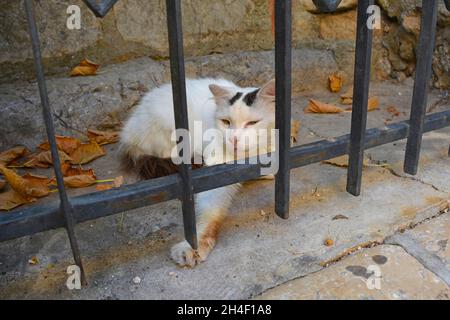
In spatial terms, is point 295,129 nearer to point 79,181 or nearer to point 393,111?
point 393,111

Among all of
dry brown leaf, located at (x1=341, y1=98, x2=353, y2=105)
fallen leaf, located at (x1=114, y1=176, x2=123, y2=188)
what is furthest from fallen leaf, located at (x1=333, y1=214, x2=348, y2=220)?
dry brown leaf, located at (x1=341, y1=98, x2=353, y2=105)

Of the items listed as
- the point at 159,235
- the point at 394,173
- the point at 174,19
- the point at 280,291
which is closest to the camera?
the point at 174,19

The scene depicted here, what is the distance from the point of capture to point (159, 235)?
5.25 feet

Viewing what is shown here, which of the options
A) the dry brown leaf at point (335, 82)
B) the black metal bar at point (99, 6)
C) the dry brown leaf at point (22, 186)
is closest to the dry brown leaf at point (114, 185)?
the dry brown leaf at point (22, 186)

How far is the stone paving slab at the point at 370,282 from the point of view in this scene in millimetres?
1271

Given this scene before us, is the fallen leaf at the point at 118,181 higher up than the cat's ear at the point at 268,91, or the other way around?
the cat's ear at the point at 268,91

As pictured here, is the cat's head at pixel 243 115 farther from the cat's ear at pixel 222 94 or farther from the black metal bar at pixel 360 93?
the black metal bar at pixel 360 93

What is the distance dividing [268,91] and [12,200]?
50.2 inches

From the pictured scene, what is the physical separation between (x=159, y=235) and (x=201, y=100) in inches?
43.7

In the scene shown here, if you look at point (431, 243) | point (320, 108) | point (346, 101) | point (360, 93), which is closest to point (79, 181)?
point (360, 93)

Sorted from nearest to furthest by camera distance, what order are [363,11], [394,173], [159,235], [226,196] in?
[363,11]
[159,235]
[226,196]
[394,173]

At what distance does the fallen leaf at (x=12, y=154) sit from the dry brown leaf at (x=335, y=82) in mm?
2210
